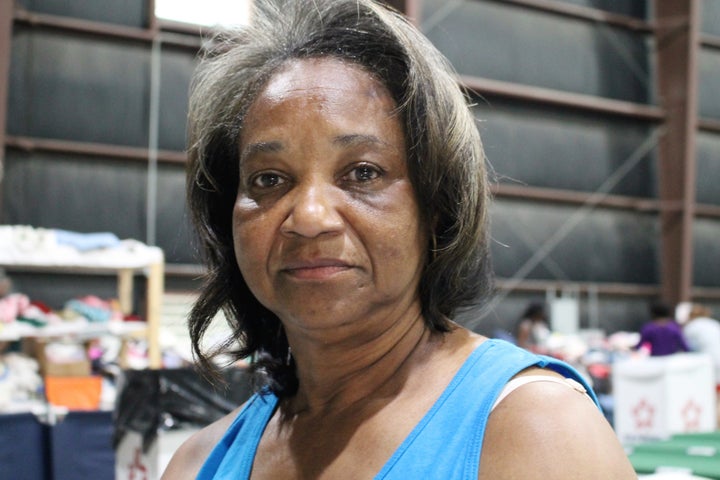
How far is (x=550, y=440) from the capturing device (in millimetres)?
811

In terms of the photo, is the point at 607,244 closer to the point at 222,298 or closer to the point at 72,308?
the point at 72,308

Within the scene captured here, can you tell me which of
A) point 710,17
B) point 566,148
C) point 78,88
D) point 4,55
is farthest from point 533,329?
point 710,17

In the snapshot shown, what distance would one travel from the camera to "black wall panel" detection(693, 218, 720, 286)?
10.4 m

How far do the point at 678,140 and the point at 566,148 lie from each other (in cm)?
131

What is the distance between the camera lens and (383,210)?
97cm

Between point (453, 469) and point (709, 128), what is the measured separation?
1050 cm

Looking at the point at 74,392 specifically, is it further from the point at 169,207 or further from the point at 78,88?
the point at 78,88

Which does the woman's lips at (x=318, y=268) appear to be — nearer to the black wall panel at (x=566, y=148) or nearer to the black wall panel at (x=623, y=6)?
the black wall panel at (x=566, y=148)

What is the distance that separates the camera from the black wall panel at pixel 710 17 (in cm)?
1070

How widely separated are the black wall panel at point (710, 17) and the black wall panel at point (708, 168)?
1.29 meters

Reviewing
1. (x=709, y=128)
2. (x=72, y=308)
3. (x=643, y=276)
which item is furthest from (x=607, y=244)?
(x=72, y=308)

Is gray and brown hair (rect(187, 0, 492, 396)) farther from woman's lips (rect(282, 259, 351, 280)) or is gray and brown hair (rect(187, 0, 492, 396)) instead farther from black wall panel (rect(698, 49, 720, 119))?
black wall panel (rect(698, 49, 720, 119))

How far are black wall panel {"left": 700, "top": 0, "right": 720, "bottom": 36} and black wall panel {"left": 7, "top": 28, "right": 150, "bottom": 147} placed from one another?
6695 millimetres

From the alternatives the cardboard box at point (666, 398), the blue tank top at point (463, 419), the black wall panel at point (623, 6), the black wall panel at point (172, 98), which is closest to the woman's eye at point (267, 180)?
the blue tank top at point (463, 419)
